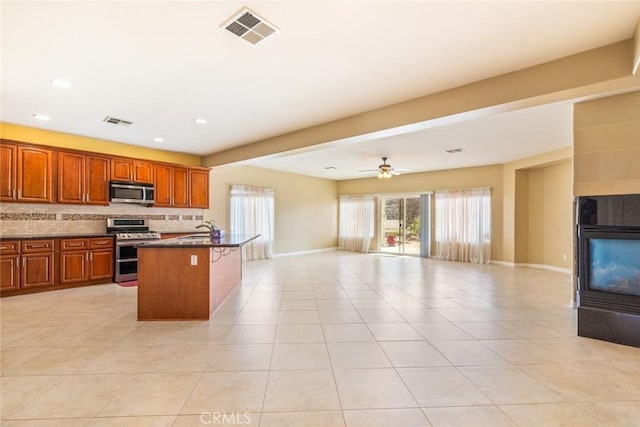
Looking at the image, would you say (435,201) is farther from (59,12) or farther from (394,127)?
(59,12)

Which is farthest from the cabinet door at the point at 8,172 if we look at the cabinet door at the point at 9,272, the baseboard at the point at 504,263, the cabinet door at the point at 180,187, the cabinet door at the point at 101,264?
the baseboard at the point at 504,263

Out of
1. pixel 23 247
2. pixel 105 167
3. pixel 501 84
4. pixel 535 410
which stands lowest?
pixel 535 410

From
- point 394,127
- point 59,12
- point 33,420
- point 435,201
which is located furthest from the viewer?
point 435,201

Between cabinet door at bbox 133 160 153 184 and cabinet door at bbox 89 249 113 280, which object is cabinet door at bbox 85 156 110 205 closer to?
cabinet door at bbox 133 160 153 184

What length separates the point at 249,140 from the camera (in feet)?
19.3

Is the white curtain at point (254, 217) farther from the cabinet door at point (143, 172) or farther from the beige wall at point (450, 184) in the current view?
the beige wall at point (450, 184)

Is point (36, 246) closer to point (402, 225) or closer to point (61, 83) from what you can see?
point (61, 83)

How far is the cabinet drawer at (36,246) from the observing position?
4.68 m

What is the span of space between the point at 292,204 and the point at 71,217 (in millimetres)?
5792

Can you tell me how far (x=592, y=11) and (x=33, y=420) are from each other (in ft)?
15.5

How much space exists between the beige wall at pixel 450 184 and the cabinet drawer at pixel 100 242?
7780 millimetres

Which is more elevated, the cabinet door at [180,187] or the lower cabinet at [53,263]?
the cabinet door at [180,187]

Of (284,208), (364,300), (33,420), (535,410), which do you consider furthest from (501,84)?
(284,208)

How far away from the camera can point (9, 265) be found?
4.55 metres
